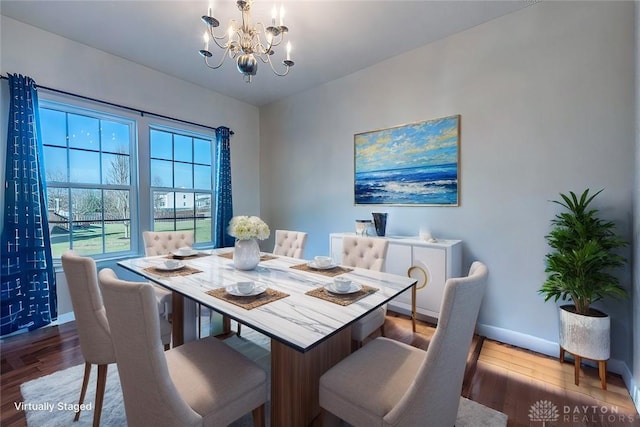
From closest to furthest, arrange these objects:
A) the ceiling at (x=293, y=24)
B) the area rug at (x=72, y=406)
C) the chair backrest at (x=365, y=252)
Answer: the area rug at (x=72, y=406), the chair backrest at (x=365, y=252), the ceiling at (x=293, y=24)

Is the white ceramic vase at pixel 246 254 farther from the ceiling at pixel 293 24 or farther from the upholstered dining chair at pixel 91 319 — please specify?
the ceiling at pixel 293 24

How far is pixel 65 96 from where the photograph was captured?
2807mm

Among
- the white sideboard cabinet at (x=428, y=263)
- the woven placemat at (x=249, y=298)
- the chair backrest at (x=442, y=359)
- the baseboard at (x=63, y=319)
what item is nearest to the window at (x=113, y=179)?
the baseboard at (x=63, y=319)

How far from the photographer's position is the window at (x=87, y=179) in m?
2.86

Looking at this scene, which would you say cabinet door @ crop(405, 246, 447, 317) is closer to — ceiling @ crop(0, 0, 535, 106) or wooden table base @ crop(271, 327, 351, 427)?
wooden table base @ crop(271, 327, 351, 427)

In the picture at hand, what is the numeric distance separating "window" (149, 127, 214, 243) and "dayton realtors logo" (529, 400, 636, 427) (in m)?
4.02

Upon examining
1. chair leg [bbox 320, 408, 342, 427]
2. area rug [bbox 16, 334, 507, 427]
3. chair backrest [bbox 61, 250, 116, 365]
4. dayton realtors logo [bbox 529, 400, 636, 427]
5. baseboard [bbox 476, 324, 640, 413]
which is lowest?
dayton realtors logo [bbox 529, 400, 636, 427]

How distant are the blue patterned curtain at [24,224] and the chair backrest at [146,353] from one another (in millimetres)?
2420

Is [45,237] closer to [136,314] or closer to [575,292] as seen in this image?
[136,314]

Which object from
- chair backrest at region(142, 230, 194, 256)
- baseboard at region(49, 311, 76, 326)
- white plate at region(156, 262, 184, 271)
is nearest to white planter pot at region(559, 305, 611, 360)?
white plate at region(156, 262, 184, 271)

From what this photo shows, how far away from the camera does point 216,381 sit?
1.16m

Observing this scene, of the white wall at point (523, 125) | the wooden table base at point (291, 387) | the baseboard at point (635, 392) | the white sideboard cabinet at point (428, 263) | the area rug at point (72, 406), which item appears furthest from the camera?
the white sideboard cabinet at point (428, 263)

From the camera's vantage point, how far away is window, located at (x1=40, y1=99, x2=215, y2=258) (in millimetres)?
2895

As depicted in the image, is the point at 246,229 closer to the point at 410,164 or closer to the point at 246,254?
the point at 246,254
